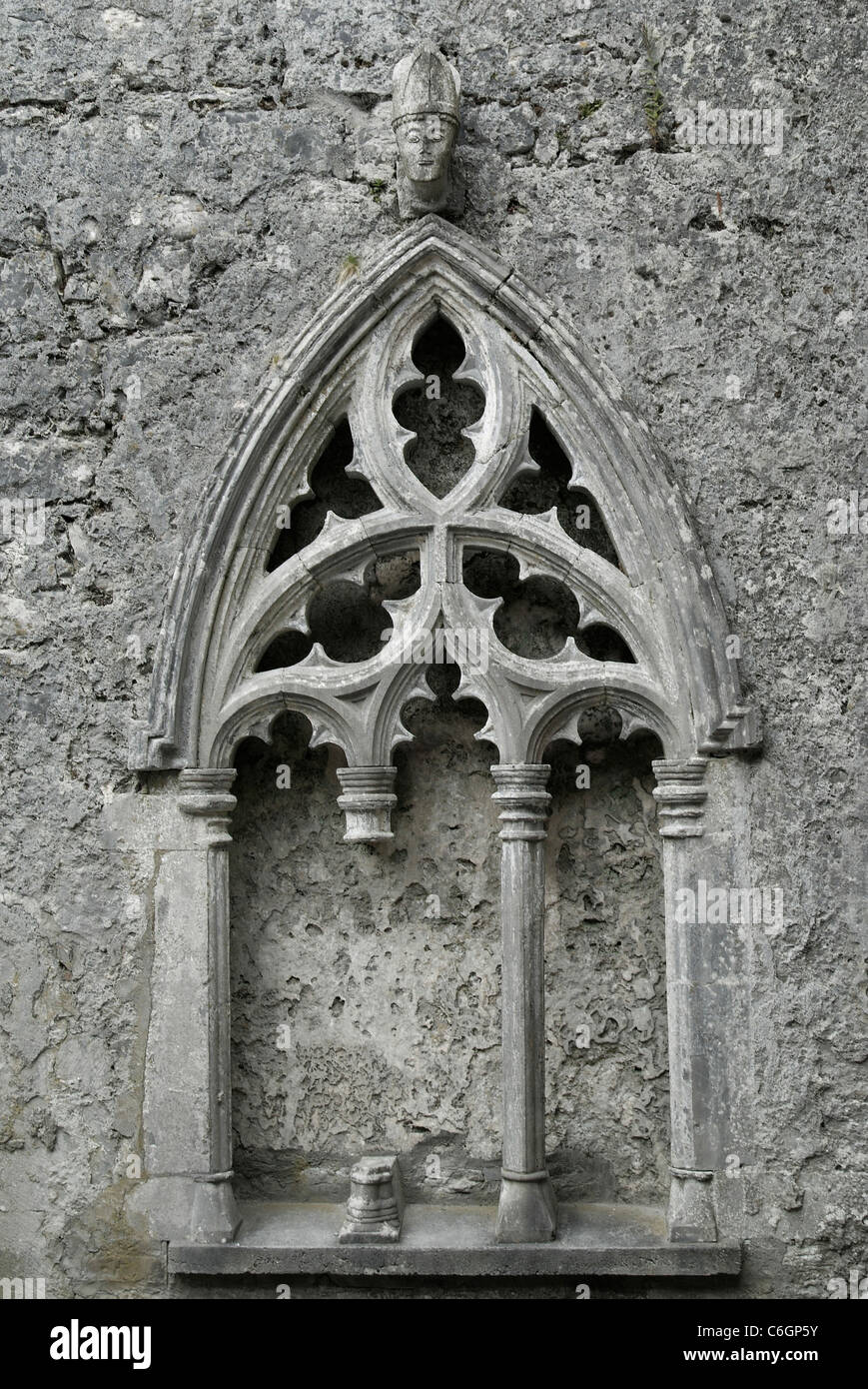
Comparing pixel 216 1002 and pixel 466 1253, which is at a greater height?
pixel 216 1002

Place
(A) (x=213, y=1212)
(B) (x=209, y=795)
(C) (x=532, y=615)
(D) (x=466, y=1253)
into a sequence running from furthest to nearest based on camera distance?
(C) (x=532, y=615) → (B) (x=209, y=795) → (A) (x=213, y=1212) → (D) (x=466, y=1253)

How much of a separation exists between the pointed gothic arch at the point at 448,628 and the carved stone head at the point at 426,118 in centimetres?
15

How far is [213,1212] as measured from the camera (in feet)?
12.1

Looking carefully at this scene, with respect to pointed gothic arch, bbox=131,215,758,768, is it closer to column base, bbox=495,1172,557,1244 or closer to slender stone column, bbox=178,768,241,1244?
slender stone column, bbox=178,768,241,1244

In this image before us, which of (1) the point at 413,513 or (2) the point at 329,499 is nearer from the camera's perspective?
(1) the point at 413,513

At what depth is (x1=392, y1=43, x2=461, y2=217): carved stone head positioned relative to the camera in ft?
12.3

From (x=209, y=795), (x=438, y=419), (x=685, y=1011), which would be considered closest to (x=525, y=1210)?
(x=685, y=1011)

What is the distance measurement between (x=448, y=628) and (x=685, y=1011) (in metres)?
1.34

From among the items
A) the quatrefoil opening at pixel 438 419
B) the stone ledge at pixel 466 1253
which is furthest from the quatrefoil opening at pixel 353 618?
the stone ledge at pixel 466 1253

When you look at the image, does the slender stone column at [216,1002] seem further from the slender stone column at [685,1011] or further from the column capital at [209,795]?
the slender stone column at [685,1011]

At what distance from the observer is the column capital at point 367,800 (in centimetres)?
377

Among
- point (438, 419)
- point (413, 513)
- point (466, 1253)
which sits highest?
point (438, 419)

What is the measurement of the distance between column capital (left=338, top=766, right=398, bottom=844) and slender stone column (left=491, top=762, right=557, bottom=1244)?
1.11ft

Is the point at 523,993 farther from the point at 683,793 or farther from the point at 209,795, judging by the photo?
the point at 209,795
